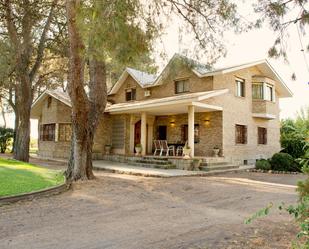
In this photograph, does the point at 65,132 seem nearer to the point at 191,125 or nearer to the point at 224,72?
the point at 191,125

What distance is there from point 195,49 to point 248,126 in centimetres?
1163

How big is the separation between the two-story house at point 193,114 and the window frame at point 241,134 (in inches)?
2.4

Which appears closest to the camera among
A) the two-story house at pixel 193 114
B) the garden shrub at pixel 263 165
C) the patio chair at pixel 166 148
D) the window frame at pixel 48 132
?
the garden shrub at pixel 263 165

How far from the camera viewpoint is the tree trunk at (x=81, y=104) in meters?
11.2

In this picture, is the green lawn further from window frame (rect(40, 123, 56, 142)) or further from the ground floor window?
window frame (rect(40, 123, 56, 142))

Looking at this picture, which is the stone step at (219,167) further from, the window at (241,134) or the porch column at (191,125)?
the window at (241,134)

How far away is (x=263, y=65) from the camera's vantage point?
842 inches

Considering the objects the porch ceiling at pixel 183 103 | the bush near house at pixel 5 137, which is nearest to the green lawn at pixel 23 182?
the porch ceiling at pixel 183 103

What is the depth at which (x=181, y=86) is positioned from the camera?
831 inches

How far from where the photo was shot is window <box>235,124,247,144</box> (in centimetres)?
2016

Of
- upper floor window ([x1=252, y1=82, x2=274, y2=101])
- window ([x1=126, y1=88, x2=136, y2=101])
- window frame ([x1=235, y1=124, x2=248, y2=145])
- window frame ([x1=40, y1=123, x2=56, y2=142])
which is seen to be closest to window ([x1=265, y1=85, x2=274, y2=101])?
upper floor window ([x1=252, y1=82, x2=274, y2=101])

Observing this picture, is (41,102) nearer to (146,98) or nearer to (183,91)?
(146,98)

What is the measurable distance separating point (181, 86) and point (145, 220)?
1531 cm

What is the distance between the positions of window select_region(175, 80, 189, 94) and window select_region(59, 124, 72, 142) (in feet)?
25.8
